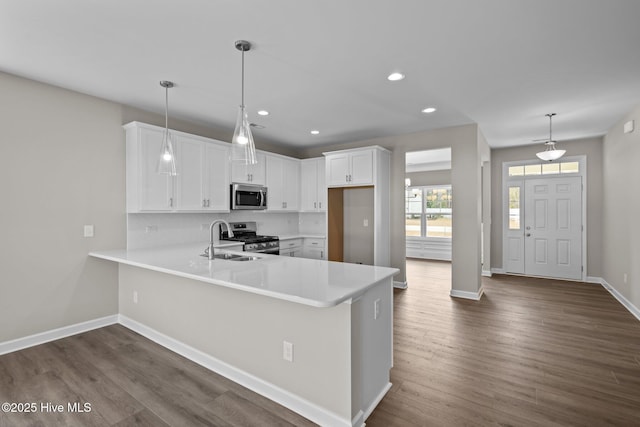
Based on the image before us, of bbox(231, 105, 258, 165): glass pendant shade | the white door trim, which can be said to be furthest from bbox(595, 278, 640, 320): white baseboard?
bbox(231, 105, 258, 165): glass pendant shade

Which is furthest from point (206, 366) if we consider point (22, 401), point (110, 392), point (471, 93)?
point (471, 93)

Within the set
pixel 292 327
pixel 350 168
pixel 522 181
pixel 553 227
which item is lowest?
pixel 292 327

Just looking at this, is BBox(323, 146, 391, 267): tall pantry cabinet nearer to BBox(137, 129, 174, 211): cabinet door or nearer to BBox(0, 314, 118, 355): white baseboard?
BBox(137, 129, 174, 211): cabinet door

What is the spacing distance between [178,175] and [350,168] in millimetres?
2683

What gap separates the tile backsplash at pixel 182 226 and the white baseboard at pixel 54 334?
90 cm

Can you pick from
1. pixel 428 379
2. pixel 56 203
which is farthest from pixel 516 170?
pixel 56 203

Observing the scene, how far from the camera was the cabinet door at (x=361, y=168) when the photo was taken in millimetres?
4977

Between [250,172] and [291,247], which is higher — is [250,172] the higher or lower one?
the higher one

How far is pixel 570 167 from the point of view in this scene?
5902 millimetres

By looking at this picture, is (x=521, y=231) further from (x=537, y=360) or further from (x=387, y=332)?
(x=387, y=332)

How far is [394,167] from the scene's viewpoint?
532 centimetres

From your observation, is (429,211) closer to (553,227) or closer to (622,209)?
(553,227)

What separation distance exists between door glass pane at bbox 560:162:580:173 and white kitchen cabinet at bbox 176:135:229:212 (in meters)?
6.34

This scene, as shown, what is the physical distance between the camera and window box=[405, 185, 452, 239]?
847 centimetres
